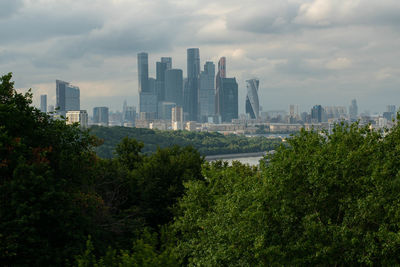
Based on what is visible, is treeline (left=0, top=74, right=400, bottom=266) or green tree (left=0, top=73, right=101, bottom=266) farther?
green tree (left=0, top=73, right=101, bottom=266)

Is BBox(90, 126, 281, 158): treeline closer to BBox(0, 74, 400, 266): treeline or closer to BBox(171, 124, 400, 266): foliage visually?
BBox(0, 74, 400, 266): treeline

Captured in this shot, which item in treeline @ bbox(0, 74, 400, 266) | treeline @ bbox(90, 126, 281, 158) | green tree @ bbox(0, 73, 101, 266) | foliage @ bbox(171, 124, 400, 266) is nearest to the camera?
foliage @ bbox(171, 124, 400, 266)

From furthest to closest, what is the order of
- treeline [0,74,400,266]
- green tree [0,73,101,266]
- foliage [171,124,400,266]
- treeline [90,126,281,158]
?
treeline [90,126,281,158] → green tree [0,73,101,266] → treeline [0,74,400,266] → foliage [171,124,400,266]

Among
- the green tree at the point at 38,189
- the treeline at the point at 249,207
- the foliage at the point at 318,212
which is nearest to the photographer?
the foliage at the point at 318,212

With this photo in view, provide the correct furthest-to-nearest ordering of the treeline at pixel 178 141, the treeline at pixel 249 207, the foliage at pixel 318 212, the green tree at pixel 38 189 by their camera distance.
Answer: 1. the treeline at pixel 178 141
2. the green tree at pixel 38 189
3. the treeline at pixel 249 207
4. the foliage at pixel 318 212

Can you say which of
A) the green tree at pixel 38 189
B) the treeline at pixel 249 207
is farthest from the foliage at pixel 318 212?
the green tree at pixel 38 189

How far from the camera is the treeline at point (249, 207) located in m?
14.3

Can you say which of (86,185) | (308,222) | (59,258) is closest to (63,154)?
(86,185)

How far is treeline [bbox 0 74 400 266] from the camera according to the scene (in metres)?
14.3

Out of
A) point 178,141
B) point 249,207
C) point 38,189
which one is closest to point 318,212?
point 249,207

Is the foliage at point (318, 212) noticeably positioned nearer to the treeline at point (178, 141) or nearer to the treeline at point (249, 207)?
the treeline at point (249, 207)

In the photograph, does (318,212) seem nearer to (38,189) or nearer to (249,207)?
(249,207)

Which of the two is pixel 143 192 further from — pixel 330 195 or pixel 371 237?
pixel 371 237

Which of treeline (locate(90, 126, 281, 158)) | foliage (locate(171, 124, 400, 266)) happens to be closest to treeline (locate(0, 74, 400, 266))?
foliage (locate(171, 124, 400, 266))
